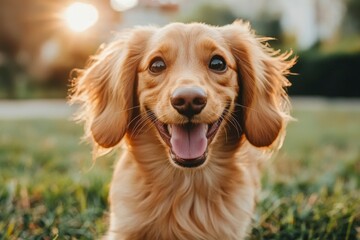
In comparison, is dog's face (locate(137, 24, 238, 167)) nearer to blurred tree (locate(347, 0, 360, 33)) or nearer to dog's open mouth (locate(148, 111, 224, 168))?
dog's open mouth (locate(148, 111, 224, 168))

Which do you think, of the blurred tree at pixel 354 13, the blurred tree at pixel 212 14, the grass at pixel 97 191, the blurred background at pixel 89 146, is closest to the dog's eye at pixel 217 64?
the blurred background at pixel 89 146

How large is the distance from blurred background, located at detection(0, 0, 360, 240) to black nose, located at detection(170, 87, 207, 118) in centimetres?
114

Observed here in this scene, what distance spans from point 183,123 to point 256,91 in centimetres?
66

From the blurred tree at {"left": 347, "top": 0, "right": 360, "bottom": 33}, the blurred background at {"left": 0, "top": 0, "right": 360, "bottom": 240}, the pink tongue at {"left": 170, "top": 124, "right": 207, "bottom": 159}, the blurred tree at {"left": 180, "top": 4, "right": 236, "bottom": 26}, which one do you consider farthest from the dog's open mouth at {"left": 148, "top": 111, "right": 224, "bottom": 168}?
the blurred tree at {"left": 180, "top": 4, "right": 236, "bottom": 26}

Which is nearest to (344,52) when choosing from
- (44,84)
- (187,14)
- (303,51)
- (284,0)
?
(303,51)

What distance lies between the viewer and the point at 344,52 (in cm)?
1608

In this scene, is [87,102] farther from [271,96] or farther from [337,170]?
[337,170]

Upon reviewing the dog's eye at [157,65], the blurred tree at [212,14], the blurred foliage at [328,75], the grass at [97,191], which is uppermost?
the dog's eye at [157,65]

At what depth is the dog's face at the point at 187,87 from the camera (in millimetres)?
2840

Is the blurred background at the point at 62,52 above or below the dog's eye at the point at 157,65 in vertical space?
below

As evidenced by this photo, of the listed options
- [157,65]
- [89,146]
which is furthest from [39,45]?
[157,65]

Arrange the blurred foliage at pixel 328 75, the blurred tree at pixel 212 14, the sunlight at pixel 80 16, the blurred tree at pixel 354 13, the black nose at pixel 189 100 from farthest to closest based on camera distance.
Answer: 1. the blurred tree at pixel 212 14
2. the blurred tree at pixel 354 13
3. the blurred foliage at pixel 328 75
4. the sunlight at pixel 80 16
5. the black nose at pixel 189 100

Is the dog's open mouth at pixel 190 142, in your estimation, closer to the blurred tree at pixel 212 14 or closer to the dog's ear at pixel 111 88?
the dog's ear at pixel 111 88

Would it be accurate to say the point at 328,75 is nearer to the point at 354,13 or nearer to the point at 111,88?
the point at 354,13
